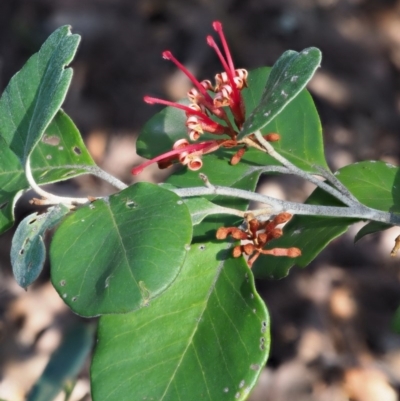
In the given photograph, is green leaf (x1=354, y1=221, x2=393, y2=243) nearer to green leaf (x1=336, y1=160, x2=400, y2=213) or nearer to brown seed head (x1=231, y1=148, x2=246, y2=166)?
green leaf (x1=336, y1=160, x2=400, y2=213)

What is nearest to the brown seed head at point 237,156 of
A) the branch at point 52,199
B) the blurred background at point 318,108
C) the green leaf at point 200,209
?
the green leaf at point 200,209

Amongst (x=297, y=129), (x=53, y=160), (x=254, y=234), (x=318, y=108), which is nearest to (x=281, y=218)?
(x=254, y=234)

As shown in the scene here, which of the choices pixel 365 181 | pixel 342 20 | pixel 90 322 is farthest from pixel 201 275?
pixel 342 20

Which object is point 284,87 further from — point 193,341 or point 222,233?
point 193,341

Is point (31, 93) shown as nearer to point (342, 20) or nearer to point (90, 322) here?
point (90, 322)

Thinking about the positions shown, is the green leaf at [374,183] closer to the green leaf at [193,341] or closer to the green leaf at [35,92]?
the green leaf at [193,341]

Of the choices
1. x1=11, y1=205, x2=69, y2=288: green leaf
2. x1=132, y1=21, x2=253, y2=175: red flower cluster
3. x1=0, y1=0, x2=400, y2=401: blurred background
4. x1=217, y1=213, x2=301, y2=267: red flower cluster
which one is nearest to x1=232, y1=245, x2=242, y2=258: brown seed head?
x1=217, y1=213, x2=301, y2=267: red flower cluster
